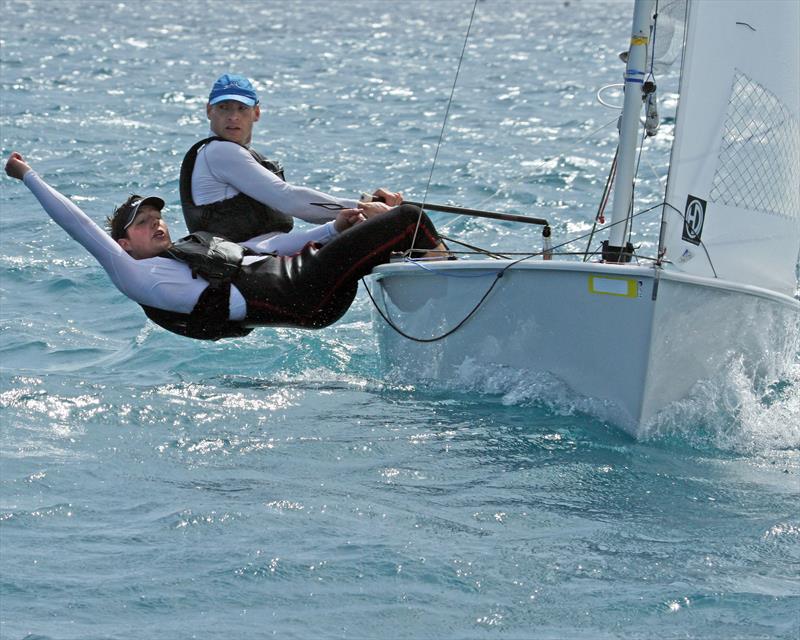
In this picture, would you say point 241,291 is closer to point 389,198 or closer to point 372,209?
point 372,209

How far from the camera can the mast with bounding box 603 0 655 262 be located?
542 centimetres

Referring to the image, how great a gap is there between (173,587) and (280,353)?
297 cm

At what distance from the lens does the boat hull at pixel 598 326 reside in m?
5.06

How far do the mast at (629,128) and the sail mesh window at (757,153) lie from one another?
35 centimetres

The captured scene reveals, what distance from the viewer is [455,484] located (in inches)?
187

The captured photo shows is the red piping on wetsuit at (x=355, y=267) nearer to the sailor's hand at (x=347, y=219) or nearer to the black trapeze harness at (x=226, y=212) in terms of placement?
the sailor's hand at (x=347, y=219)

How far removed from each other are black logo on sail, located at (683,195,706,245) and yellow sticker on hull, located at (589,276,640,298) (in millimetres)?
459

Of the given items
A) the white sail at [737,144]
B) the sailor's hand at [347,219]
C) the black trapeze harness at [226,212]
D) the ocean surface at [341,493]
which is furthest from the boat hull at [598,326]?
the black trapeze harness at [226,212]

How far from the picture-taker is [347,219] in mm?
6117

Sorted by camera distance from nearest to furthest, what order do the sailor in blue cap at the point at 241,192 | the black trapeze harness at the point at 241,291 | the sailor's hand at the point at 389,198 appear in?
1. the black trapeze harness at the point at 241,291
2. the sailor in blue cap at the point at 241,192
3. the sailor's hand at the point at 389,198

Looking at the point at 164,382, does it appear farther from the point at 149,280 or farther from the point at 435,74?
the point at 435,74

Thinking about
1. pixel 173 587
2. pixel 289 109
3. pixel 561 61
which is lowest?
pixel 173 587

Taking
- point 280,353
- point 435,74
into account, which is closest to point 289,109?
point 435,74

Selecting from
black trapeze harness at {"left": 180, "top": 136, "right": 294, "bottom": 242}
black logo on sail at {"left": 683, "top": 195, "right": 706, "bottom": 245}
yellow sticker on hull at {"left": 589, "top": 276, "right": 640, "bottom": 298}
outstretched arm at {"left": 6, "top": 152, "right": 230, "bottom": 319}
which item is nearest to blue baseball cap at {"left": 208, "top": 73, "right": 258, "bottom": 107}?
black trapeze harness at {"left": 180, "top": 136, "right": 294, "bottom": 242}
